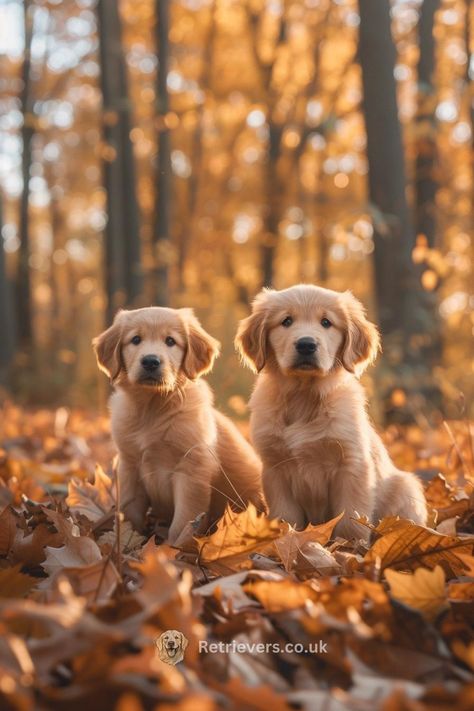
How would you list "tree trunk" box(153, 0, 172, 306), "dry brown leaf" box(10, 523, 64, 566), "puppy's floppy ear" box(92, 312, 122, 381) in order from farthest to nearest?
"tree trunk" box(153, 0, 172, 306), "puppy's floppy ear" box(92, 312, 122, 381), "dry brown leaf" box(10, 523, 64, 566)

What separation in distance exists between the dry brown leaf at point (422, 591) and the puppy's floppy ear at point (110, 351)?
217cm

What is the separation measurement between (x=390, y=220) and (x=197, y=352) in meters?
4.58

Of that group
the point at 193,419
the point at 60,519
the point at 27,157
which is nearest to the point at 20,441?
the point at 193,419

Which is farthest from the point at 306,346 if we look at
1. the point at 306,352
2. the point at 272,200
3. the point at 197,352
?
the point at 272,200

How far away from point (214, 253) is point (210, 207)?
145 cm

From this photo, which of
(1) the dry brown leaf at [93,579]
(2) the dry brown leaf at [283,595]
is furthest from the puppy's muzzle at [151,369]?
(2) the dry brown leaf at [283,595]

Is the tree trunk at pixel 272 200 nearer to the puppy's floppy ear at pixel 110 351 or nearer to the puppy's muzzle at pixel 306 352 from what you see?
the puppy's floppy ear at pixel 110 351

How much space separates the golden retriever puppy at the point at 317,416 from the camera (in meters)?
3.11

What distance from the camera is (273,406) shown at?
3.33 m

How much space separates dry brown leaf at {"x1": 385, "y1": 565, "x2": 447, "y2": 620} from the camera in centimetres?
185

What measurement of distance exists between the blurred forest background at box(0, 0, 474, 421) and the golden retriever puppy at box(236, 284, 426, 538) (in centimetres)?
292

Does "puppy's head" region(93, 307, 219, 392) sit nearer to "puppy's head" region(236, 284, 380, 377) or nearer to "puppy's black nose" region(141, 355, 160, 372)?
"puppy's black nose" region(141, 355, 160, 372)

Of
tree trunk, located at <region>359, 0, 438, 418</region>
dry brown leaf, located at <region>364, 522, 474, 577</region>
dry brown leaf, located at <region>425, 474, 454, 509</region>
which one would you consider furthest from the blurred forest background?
dry brown leaf, located at <region>364, 522, 474, 577</region>

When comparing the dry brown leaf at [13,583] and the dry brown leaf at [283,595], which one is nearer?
the dry brown leaf at [283,595]
